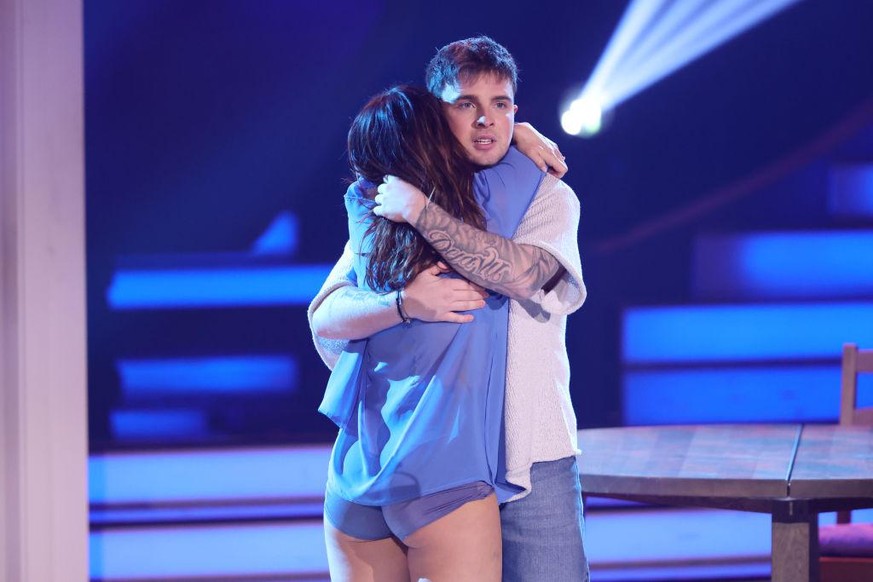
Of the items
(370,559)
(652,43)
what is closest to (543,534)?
(370,559)

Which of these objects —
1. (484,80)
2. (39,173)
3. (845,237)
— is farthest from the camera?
(845,237)

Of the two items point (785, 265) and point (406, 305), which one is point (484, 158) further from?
point (785, 265)

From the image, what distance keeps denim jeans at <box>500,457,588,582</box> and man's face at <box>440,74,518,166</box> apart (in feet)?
1.85

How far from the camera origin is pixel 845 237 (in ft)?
12.9

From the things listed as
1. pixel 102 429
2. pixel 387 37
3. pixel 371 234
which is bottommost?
pixel 102 429

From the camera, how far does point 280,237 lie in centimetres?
381

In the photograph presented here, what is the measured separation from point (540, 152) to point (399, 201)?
0.34 meters

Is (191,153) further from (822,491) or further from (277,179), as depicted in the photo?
(822,491)

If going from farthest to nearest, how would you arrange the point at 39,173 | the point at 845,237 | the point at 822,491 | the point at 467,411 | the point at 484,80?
the point at 845,237
the point at 39,173
the point at 822,491
the point at 484,80
the point at 467,411

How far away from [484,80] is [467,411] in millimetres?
598

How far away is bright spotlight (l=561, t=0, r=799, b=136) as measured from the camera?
382cm

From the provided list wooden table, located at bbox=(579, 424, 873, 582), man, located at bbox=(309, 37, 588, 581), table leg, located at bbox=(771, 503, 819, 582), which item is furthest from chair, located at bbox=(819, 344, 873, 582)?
man, located at bbox=(309, 37, 588, 581)

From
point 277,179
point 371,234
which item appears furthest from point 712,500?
point 277,179

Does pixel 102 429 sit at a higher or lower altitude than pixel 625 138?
lower
